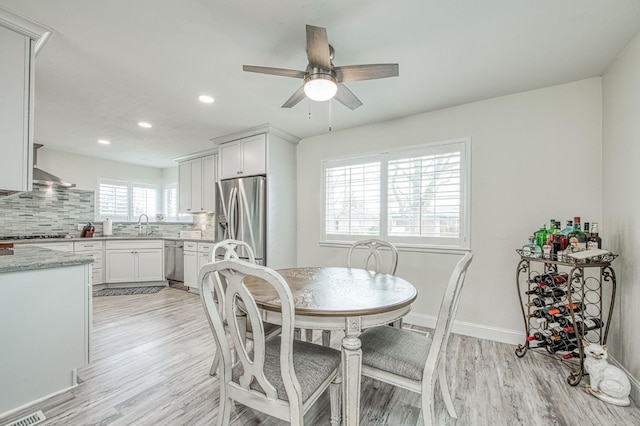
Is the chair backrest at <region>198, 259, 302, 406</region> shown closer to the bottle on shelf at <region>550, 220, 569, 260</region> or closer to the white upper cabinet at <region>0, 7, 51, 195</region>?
the white upper cabinet at <region>0, 7, 51, 195</region>

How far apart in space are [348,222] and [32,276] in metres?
2.88

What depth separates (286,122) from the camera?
11.3 feet

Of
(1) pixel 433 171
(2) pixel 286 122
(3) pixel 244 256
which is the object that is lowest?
(3) pixel 244 256

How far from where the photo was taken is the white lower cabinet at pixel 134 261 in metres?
4.79

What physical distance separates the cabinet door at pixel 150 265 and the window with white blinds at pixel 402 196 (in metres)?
3.30

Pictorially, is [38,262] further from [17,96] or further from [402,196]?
[402,196]

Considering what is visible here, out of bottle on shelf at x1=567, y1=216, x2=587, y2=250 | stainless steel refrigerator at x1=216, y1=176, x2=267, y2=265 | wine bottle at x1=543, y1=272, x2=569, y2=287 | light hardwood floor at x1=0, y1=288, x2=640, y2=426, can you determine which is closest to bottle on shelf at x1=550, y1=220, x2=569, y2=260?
bottle on shelf at x1=567, y1=216, x2=587, y2=250

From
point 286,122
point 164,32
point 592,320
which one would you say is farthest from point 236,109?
point 592,320

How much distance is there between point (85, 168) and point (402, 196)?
5.56 meters

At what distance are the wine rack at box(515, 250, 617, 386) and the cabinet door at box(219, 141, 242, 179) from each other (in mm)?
3399

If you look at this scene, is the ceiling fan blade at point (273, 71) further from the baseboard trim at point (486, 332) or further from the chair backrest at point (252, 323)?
the baseboard trim at point (486, 332)

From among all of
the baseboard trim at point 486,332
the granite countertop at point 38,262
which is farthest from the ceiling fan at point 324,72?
the baseboard trim at point 486,332

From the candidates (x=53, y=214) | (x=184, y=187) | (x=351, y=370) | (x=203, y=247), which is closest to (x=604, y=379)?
(x=351, y=370)

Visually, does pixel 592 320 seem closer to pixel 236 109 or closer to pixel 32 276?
pixel 236 109
